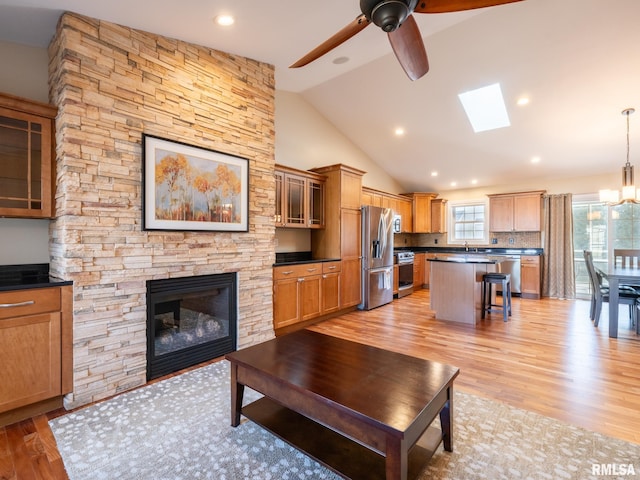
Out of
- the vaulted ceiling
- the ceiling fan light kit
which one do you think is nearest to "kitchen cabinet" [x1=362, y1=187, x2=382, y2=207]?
the vaulted ceiling

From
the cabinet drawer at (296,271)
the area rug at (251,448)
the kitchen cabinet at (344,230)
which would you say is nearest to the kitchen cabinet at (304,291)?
the cabinet drawer at (296,271)

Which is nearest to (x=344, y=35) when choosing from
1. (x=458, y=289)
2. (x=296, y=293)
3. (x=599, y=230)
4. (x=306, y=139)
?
(x=296, y=293)

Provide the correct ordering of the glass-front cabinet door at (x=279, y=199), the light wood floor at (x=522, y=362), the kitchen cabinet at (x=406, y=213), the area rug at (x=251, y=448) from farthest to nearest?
the kitchen cabinet at (x=406, y=213), the glass-front cabinet door at (x=279, y=199), the light wood floor at (x=522, y=362), the area rug at (x=251, y=448)

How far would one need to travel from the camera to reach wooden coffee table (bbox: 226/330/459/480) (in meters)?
1.35

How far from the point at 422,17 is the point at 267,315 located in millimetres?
3601

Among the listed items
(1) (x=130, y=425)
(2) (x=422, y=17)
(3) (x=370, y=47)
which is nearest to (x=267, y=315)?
(1) (x=130, y=425)

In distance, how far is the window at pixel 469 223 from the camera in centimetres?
746

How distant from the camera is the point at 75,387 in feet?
7.58

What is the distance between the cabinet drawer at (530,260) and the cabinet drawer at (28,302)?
24.5 ft

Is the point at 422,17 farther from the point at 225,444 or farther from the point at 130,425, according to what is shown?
the point at 130,425

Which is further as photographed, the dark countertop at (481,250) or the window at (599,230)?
the dark countertop at (481,250)

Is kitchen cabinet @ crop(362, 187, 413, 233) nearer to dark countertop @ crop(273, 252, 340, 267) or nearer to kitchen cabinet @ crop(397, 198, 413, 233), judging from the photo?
kitchen cabinet @ crop(397, 198, 413, 233)

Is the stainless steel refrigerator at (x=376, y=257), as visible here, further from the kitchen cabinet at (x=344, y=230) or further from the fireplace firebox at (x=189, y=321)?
the fireplace firebox at (x=189, y=321)

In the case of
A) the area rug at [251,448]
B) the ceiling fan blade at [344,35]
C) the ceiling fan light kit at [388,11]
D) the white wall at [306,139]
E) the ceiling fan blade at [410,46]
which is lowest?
the area rug at [251,448]
